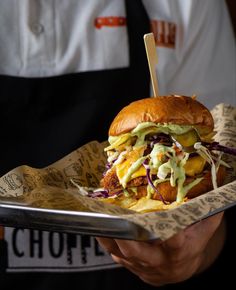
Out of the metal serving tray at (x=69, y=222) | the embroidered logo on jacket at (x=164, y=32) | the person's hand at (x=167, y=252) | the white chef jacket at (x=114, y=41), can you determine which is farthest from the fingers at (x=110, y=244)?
the embroidered logo on jacket at (x=164, y=32)

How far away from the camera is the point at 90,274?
1.25m

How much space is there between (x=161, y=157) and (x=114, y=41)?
19.5 inches

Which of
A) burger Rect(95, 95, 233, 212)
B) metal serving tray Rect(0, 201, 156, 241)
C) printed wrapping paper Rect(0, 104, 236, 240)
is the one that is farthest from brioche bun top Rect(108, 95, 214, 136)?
metal serving tray Rect(0, 201, 156, 241)

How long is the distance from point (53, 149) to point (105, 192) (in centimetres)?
32

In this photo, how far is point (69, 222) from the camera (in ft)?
2.32

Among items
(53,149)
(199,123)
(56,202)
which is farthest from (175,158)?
(53,149)

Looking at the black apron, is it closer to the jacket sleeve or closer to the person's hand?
the jacket sleeve

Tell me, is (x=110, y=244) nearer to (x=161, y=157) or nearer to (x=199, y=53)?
(x=161, y=157)

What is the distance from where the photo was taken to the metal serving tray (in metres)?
0.67

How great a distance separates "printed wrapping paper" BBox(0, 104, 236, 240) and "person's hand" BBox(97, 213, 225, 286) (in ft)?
0.17

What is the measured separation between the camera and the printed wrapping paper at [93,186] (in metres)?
0.70

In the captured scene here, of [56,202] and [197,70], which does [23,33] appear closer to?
[197,70]

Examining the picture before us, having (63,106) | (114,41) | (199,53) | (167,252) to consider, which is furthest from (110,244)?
(199,53)

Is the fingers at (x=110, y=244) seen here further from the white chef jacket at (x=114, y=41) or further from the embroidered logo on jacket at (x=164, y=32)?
the embroidered logo on jacket at (x=164, y=32)
